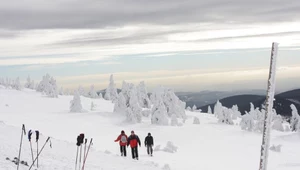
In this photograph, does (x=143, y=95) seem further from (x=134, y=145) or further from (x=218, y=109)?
(x=134, y=145)

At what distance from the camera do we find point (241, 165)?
82.7 feet

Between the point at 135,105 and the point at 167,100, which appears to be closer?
the point at 135,105

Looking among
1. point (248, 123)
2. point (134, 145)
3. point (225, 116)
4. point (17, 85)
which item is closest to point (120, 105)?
point (225, 116)

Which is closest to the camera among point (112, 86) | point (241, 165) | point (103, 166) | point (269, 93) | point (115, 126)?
point (269, 93)

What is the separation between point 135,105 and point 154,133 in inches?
361

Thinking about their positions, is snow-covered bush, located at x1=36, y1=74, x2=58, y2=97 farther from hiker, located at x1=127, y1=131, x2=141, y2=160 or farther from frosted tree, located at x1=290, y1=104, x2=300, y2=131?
hiker, located at x1=127, y1=131, x2=141, y2=160

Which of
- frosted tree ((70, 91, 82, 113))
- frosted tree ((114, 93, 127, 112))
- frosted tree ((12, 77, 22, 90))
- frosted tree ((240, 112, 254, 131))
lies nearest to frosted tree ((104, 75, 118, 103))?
frosted tree ((12, 77, 22, 90))

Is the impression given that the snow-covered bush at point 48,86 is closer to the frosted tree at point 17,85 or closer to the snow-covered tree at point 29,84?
the frosted tree at point 17,85

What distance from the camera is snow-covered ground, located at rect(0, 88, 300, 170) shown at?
17177 millimetres

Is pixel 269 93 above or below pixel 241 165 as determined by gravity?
above

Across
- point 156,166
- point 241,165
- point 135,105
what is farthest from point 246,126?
point 156,166

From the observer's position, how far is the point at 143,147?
29.8 m

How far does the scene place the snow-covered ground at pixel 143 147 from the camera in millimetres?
17177

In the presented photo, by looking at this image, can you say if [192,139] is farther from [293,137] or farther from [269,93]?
[269,93]
